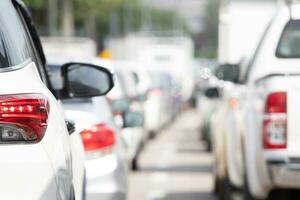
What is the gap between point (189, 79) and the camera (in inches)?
1953

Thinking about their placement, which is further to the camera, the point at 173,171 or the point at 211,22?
the point at 211,22

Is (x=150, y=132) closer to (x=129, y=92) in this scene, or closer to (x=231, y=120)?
(x=129, y=92)

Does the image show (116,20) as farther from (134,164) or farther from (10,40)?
(10,40)

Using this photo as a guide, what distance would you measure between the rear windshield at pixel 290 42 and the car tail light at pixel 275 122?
94cm

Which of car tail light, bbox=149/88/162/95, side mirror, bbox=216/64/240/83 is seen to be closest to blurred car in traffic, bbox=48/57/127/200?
side mirror, bbox=216/64/240/83

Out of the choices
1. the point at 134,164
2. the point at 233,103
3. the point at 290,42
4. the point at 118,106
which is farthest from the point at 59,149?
the point at 134,164

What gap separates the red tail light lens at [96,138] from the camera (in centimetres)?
749

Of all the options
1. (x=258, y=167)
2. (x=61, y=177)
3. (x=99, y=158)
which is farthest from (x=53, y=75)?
(x=61, y=177)

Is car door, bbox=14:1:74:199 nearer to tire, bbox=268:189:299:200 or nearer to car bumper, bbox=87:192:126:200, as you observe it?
car bumper, bbox=87:192:126:200

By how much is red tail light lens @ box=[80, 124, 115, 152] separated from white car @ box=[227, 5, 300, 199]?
1.02 meters

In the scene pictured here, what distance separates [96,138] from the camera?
24.8ft

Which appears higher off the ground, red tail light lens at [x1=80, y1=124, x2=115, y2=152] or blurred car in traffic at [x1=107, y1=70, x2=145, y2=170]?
red tail light lens at [x1=80, y1=124, x2=115, y2=152]

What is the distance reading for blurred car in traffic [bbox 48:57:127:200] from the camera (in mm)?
7098

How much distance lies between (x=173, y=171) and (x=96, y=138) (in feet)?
32.3
